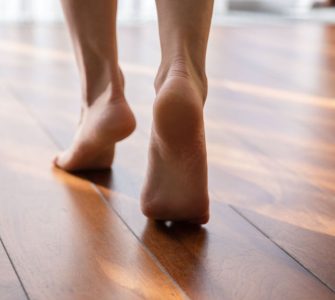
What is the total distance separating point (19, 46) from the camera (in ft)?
9.04

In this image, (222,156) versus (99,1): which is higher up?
(99,1)

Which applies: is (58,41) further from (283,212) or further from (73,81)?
(283,212)

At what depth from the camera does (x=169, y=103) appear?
3.47 feet

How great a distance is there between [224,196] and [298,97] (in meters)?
0.84

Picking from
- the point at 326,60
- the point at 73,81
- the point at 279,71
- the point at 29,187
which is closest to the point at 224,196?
the point at 29,187

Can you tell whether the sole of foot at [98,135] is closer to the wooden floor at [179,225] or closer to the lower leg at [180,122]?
the wooden floor at [179,225]

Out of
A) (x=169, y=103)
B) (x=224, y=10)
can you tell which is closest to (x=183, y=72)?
(x=169, y=103)

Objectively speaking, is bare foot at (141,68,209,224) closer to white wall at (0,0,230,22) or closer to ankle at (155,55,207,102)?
ankle at (155,55,207,102)

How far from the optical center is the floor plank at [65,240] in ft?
3.29

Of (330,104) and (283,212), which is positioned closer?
(283,212)

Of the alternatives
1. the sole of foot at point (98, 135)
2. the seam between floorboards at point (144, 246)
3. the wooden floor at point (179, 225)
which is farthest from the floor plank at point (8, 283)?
the sole of foot at point (98, 135)

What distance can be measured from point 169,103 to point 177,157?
0.10 m

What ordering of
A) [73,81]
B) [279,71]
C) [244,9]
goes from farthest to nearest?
1. [244,9]
2. [279,71]
3. [73,81]

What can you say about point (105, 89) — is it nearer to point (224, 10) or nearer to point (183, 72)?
point (183, 72)
